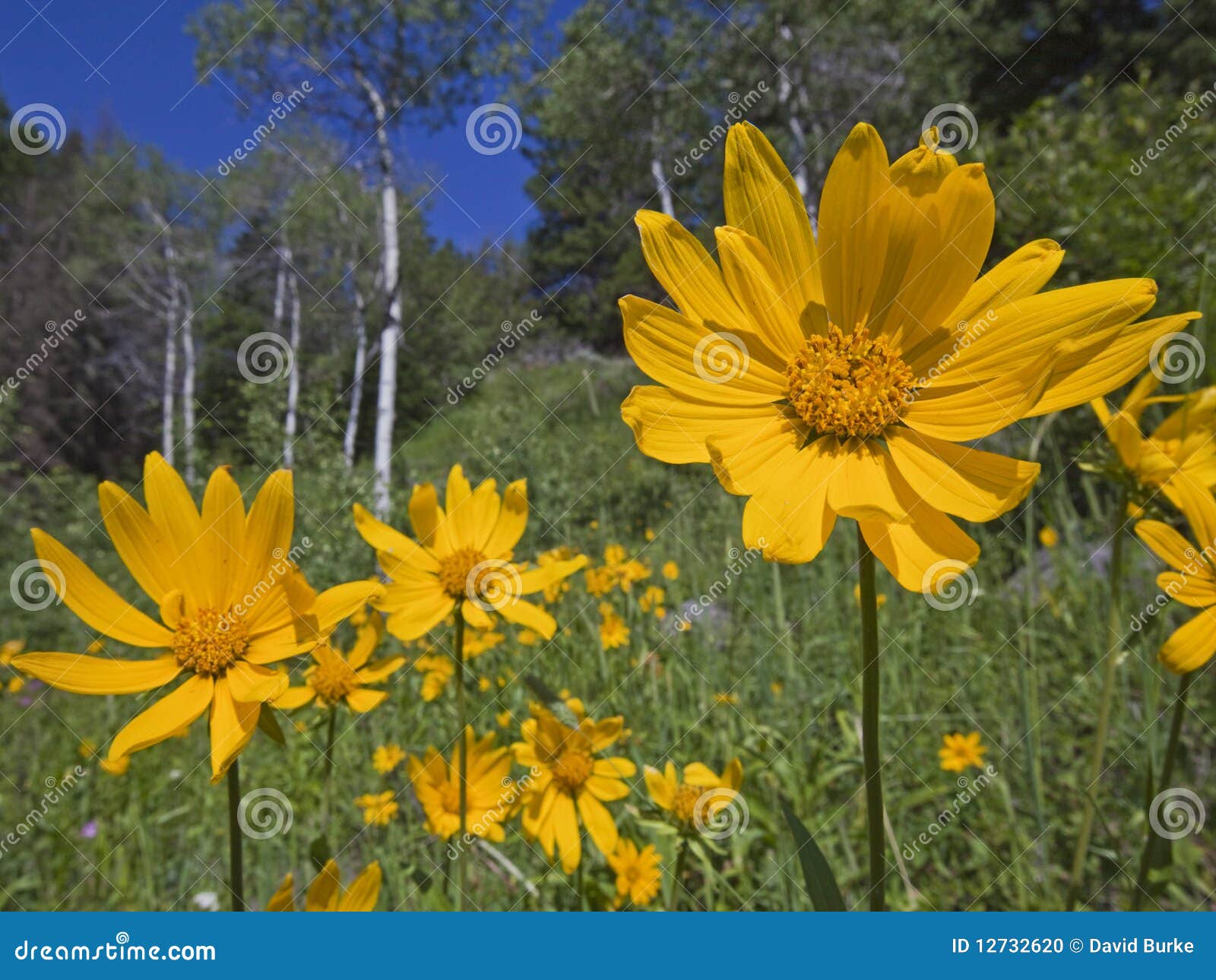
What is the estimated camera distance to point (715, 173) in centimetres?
1373

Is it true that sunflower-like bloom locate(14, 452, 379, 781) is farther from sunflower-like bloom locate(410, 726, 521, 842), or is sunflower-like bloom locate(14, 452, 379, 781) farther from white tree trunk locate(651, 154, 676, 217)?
white tree trunk locate(651, 154, 676, 217)

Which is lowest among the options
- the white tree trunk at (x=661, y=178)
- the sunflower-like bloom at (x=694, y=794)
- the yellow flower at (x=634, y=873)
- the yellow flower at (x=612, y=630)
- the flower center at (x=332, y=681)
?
the yellow flower at (x=634, y=873)

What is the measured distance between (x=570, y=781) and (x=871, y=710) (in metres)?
1.13

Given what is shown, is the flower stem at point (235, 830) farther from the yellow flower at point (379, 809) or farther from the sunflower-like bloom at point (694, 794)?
the yellow flower at point (379, 809)

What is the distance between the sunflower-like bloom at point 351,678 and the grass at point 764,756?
81mm

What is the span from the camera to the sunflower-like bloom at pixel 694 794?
1.38 m

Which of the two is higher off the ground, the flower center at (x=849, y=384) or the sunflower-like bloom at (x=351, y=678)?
the flower center at (x=849, y=384)

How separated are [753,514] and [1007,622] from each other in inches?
103

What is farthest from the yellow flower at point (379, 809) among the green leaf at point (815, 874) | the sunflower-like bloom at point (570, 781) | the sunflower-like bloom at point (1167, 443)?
the sunflower-like bloom at point (1167, 443)

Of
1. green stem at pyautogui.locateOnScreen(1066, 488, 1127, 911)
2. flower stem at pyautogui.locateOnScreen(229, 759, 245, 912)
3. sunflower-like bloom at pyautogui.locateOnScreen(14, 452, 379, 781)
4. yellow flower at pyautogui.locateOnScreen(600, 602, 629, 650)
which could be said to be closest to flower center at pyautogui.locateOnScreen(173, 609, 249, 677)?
sunflower-like bloom at pyautogui.locateOnScreen(14, 452, 379, 781)

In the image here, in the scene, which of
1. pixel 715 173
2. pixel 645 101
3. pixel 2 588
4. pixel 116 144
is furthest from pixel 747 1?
pixel 116 144

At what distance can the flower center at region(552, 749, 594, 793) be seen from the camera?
1553mm

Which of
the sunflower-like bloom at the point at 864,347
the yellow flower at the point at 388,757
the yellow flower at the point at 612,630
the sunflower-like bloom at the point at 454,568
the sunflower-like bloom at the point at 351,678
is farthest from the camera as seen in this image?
the yellow flower at the point at 612,630

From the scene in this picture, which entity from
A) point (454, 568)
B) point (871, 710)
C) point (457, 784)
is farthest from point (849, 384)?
point (457, 784)
